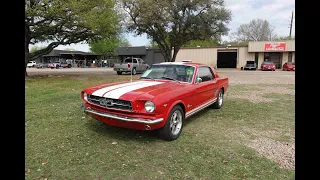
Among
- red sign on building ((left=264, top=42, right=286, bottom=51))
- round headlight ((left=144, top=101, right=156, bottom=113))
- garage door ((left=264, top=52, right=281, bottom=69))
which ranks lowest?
round headlight ((left=144, top=101, right=156, bottom=113))

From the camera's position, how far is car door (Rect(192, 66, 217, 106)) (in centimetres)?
526

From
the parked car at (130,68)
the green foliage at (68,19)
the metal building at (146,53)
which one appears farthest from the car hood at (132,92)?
the metal building at (146,53)

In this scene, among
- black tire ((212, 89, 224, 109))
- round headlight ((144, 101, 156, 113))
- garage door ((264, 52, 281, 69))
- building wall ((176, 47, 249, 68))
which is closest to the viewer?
round headlight ((144, 101, 156, 113))

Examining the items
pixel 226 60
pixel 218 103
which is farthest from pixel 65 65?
pixel 218 103

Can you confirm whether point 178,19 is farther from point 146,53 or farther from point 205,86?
point 205,86

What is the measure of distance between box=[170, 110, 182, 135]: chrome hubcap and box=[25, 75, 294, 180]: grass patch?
19 cm

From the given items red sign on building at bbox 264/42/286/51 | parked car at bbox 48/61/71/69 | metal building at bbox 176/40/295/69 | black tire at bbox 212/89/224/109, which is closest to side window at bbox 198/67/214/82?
black tire at bbox 212/89/224/109

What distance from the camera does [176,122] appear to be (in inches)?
173

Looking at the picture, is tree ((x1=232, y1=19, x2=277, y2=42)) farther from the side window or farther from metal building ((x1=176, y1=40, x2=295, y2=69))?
the side window

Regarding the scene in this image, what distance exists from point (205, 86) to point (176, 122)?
5.23 feet

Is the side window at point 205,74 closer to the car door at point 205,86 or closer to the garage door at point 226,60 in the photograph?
the car door at point 205,86

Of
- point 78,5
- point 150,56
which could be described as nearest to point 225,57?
point 150,56
